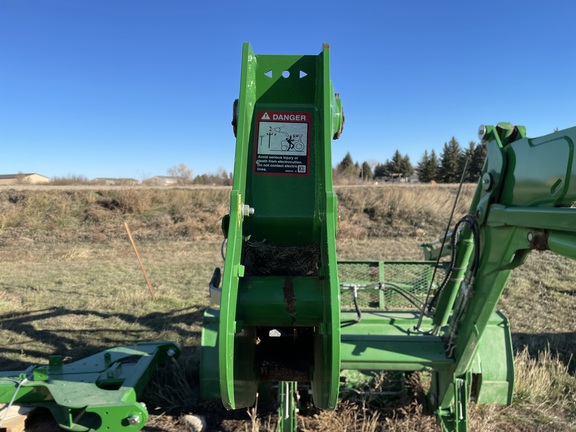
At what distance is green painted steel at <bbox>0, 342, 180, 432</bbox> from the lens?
320 centimetres

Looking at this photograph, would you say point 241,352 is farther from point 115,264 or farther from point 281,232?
point 115,264

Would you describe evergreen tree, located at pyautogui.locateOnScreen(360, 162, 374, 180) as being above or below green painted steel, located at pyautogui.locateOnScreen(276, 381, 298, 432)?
above

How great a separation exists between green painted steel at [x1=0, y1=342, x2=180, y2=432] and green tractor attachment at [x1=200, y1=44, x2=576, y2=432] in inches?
46.9

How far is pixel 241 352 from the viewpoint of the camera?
2408mm

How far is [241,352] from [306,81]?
1.68 meters

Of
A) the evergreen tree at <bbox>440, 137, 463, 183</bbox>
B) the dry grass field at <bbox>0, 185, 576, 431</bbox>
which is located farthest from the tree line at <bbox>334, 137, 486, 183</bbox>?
the dry grass field at <bbox>0, 185, 576, 431</bbox>

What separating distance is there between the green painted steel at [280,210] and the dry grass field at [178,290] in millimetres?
646

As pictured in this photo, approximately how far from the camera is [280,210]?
2.62 metres

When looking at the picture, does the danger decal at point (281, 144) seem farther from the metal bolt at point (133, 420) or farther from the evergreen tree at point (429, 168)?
the evergreen tree at point (429, 168)

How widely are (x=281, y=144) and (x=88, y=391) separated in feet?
8.27

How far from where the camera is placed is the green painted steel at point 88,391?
126 inches

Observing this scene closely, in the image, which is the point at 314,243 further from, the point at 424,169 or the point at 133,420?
the point at 424,169

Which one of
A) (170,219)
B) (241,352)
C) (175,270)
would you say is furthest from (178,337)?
(170,219)

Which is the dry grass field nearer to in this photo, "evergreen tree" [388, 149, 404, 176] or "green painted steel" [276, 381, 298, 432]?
"green painted steel" [276, 381, 298, 432]
